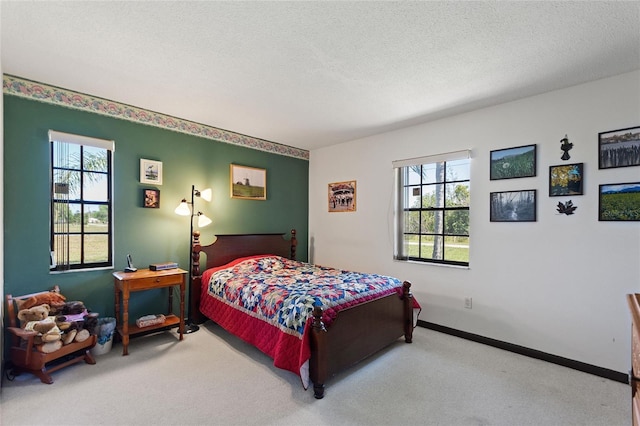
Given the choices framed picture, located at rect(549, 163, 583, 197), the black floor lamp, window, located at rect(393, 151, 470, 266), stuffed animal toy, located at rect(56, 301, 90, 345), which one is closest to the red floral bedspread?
the black floor lamp

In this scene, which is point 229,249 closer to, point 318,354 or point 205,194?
point 205,194

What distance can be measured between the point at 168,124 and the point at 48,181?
1308 millimetres

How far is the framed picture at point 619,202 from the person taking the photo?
235cm

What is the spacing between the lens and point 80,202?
298cm

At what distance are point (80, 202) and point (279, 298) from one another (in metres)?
2.28

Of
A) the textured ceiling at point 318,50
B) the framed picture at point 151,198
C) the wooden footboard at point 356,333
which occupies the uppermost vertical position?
the textured ceiling at point 318,50

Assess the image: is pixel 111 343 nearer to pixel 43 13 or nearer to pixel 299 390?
pixel 299 390

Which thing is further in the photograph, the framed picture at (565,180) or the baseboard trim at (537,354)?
the framed picture at (565,180)

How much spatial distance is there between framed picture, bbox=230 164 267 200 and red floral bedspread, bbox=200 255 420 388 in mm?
1037

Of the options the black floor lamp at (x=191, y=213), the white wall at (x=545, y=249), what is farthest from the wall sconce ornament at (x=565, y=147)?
the black floor lamp at (x=191, y=213)

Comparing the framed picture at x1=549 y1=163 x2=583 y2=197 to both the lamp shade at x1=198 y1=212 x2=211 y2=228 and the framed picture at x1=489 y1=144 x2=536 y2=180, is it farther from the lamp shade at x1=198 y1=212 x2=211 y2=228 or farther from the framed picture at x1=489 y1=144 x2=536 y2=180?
the lamp shade at x1=198 y1=212 x2=211 y2=228

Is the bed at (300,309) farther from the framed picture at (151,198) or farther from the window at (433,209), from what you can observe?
the window at (433,209)

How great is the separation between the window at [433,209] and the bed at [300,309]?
0.81m

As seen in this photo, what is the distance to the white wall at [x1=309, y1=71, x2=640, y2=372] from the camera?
8.00ft
